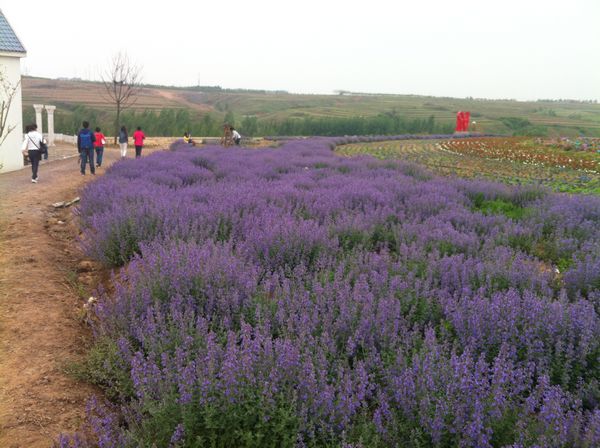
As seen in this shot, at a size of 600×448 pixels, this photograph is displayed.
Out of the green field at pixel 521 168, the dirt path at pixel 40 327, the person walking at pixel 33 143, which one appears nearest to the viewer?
the dirt path at pixel 40 327

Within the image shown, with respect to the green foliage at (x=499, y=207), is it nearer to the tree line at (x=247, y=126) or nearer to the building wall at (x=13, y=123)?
the building wall at (x=13, y=123)

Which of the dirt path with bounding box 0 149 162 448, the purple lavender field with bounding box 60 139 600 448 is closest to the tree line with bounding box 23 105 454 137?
the dirt path with bounding box 0 149 162 448

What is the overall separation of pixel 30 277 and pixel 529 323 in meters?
4.58

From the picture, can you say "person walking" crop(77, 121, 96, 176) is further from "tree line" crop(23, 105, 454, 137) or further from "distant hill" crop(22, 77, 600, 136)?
"distant hill" crop(22, 77, 600, 136)

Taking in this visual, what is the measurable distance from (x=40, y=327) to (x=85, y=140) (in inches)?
408

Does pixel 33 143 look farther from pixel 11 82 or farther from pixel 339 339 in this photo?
pixel 339 339

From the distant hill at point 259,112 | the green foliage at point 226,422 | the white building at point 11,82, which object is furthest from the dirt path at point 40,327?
the distant hill at point 259,112

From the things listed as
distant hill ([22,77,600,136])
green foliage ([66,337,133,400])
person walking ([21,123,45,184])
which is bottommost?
green foliage ([66,337,133,400])

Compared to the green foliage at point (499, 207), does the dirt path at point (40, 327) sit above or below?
below

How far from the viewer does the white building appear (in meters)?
13.9

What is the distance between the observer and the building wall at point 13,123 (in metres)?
14.0

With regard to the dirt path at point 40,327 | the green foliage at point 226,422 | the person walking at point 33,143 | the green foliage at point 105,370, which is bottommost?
the dirt path at point 40,327

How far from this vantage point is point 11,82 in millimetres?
13953

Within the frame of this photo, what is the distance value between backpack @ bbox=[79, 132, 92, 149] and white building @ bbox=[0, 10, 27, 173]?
2434mm
